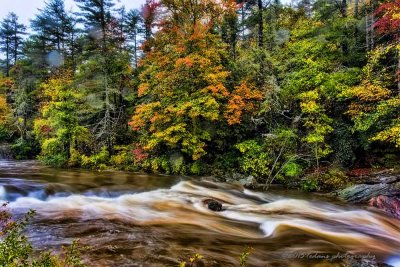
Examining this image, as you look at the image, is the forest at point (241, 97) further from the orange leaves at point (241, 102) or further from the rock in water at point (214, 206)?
the rock in water at point (214, 206)

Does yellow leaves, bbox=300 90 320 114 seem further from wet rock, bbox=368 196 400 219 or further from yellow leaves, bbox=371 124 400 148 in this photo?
wet rock, bbox=368 196 400 219

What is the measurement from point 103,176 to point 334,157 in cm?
1157

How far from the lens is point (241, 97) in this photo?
15273 millimetres

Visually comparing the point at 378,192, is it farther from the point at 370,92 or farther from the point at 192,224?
the point at 192,224

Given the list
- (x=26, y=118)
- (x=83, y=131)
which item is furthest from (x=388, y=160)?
(x=26, y=118)

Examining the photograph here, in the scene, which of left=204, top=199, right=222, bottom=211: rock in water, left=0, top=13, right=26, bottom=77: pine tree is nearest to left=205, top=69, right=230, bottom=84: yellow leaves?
left=204, top=199, right=222, bottom=211: rock in water

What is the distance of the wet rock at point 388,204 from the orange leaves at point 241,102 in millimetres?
6961

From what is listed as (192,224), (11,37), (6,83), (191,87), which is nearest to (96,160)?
(191,87)

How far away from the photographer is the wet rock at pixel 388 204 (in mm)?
9430

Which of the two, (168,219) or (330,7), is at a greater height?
(330,7)

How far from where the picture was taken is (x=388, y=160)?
13.5 meters

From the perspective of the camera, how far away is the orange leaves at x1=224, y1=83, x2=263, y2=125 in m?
15.0

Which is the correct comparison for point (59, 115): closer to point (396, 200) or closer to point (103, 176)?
point (103, 176)

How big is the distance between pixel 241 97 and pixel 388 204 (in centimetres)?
801
